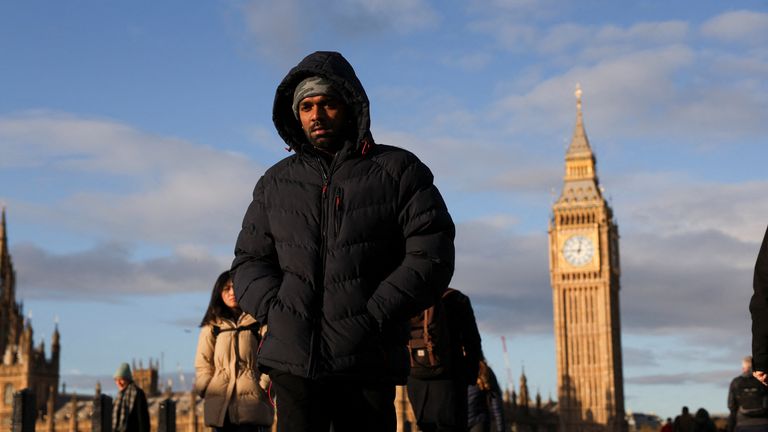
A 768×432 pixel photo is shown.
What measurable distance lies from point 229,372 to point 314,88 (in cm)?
463

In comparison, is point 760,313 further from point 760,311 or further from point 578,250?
point 578,250

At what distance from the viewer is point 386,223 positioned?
5609 millimetres

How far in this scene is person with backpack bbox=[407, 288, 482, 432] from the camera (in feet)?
35.3

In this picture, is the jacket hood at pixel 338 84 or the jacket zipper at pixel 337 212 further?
the jacket hood at pixel 338 84

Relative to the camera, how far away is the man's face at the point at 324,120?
5.80 meters

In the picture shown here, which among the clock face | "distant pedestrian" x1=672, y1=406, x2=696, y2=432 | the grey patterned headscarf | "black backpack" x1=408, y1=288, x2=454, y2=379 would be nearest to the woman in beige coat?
"black backpack" x1=408, y1=288, x2=454, y2=379

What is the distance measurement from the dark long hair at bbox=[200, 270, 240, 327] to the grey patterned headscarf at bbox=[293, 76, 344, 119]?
4.15 metres

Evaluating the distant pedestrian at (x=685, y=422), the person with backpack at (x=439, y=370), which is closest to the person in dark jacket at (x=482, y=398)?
the person with backpack at (x=439, y=370)

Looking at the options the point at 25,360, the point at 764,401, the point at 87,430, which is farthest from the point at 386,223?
the point at 25,360

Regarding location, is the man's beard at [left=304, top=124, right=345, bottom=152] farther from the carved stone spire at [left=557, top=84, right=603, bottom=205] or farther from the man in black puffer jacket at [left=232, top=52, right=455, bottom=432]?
the carved stone spire at [left=557, top=84, right=603, bottom=205]

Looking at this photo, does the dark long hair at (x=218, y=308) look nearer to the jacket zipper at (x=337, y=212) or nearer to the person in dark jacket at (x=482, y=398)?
the person in dark jacket at (x=482, y=398)

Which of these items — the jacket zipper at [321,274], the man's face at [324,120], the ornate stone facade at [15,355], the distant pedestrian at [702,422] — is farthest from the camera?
the ornate stone facade at [15,355]

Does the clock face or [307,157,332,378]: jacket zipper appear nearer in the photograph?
[307,157,332,378]: jacket zipper

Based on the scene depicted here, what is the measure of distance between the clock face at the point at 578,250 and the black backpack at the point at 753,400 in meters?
83.1
